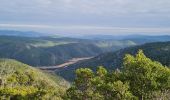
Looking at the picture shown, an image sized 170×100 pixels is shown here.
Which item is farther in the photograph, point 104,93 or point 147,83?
point 104,93

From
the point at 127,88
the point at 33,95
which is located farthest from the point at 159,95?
the point at 33,95

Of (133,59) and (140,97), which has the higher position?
(133,59)

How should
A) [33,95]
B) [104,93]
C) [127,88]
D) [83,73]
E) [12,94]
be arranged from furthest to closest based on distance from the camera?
[12,94] → [33,95] → [83,73] → [104,93] → [127,88]

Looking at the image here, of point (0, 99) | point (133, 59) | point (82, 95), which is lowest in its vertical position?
point (0, 99)

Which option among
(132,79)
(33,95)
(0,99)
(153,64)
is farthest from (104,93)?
(0,99)

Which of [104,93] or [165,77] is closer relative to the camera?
[165,77]

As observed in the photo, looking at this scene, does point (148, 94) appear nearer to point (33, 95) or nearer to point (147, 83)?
point (147, 83)

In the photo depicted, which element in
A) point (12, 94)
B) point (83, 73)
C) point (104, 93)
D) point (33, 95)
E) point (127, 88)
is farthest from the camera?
point (12, 94)

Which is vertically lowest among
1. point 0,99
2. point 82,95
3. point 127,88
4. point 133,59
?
point 0,99

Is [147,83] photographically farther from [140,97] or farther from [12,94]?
[12,94]
